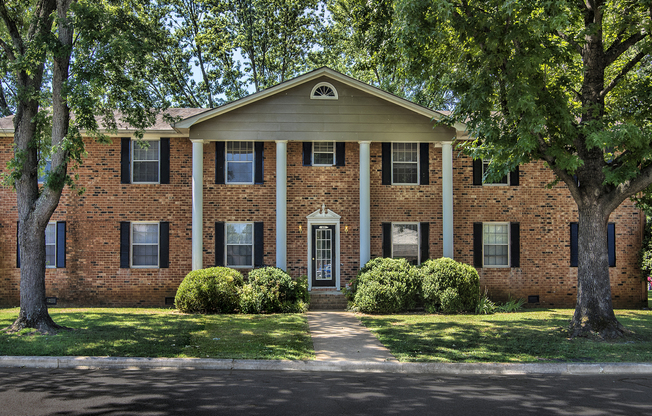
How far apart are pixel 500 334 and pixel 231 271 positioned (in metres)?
7.59

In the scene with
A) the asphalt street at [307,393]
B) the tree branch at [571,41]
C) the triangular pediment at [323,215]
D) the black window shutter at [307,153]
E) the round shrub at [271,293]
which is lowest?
the asphalt street at [307,393]

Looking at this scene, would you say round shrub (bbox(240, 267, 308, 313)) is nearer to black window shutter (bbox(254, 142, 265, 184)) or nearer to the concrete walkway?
the concrete walkway

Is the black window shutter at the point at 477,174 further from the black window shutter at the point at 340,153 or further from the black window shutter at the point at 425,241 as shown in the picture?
the black window shutter at the point at 340,153

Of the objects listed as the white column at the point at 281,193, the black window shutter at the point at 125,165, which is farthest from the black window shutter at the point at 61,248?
the white column at the point at 281,193

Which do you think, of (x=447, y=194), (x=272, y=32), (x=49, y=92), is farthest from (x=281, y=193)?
(x=272, y=32)

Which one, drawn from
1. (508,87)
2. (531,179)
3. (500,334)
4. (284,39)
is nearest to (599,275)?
(500,334)

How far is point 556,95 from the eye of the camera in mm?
9953

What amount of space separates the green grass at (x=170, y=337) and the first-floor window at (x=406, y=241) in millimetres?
4576

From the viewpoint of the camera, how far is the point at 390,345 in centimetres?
970

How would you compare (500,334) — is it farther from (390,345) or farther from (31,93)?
(31,93)

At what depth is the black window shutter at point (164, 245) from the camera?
1573cm

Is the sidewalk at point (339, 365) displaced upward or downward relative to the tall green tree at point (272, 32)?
downward

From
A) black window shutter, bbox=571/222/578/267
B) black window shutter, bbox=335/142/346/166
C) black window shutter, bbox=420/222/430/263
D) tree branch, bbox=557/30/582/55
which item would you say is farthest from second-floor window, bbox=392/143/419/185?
tree branch, bbox=557/30/582/55

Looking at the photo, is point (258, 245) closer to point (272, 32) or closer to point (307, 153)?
point (307, 153)
